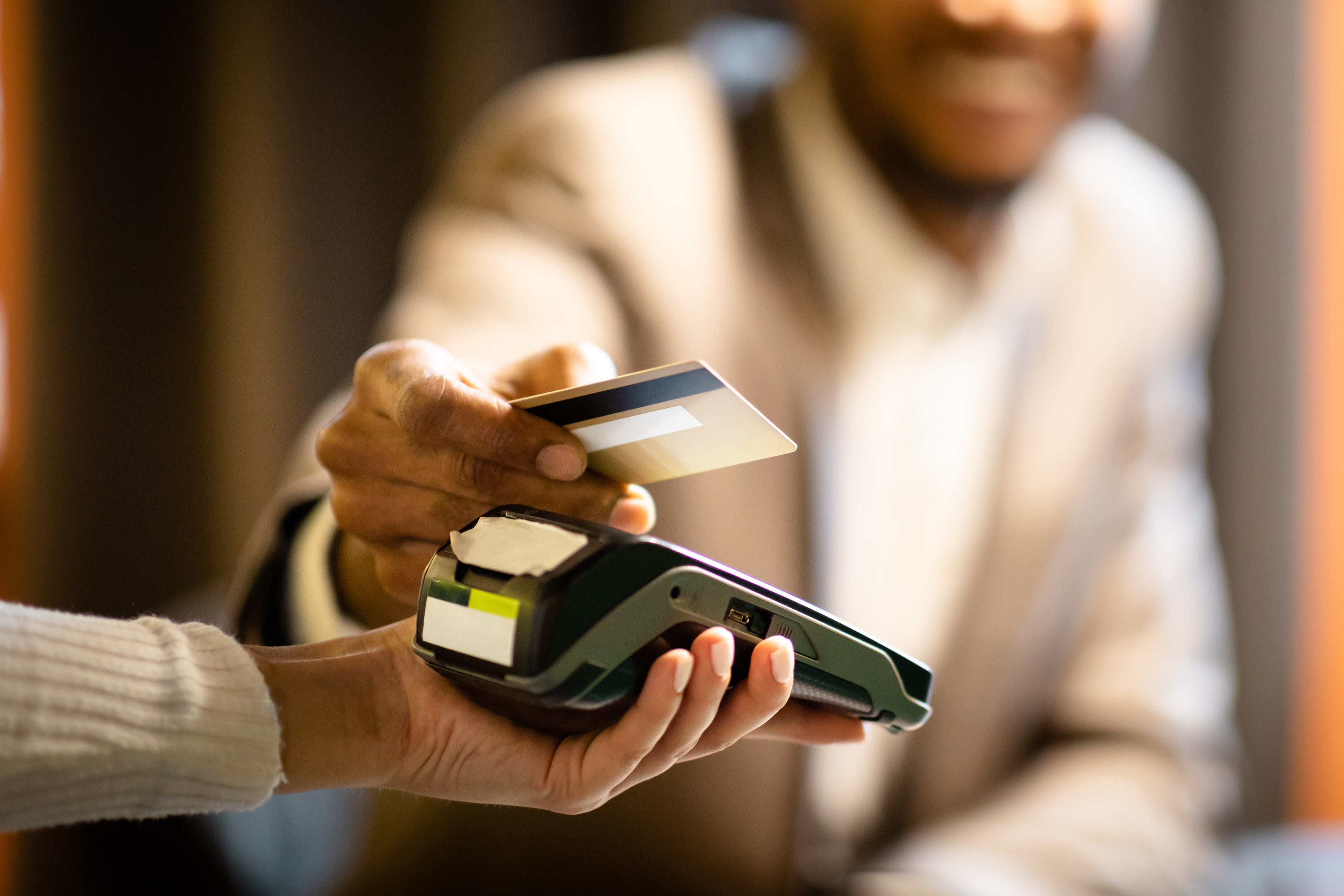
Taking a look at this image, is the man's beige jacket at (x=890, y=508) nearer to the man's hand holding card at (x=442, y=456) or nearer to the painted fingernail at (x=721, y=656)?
the man's hand holding card at (x=442, y=456)

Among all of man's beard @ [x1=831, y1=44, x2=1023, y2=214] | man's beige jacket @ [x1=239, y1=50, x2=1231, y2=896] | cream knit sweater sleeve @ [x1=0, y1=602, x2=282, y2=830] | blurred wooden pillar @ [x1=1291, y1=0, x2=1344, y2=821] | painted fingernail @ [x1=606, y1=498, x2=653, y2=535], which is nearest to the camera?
cream knit sweater sleeve @ [x1=0, y1=602, x2=282, y2=830]

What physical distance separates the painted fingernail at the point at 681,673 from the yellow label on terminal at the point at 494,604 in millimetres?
63

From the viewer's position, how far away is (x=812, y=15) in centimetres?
118

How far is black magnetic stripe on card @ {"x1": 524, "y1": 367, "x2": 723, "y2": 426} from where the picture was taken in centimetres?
37

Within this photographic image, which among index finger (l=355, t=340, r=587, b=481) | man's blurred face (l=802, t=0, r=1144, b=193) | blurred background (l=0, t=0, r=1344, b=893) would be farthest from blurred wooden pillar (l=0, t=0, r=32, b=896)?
index finger (l=355, t=340, r=587, b=481)

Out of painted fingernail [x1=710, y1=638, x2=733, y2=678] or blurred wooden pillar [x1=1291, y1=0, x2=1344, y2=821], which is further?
blurred wooden pillar [x1=1291, y1=0, x2=1344, y2=821]

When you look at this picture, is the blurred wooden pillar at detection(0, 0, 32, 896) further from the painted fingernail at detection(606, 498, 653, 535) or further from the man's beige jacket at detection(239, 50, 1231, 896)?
the painted fingernail at detection(606, 498, 653, 535)

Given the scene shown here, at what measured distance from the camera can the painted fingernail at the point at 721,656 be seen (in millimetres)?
380

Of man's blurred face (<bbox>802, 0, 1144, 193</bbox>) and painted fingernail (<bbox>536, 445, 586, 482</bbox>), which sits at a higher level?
man's blurred face (<bbox>802, 0, 1144, 193</bbox>)

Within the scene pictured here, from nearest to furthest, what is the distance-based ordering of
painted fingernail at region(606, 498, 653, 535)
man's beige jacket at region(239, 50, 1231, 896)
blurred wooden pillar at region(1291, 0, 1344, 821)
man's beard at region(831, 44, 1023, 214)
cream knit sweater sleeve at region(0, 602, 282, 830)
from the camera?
cream knit sweater sleeve at region(0, 602, 282, 830)
painted fingernail at region(606, 498, 653, 535)
man's beige jacket at region(239, 50, 1231, 896)
man's beard at region(831, 44, 1023, 214)
blurred wooden pillar at region(1291, 0, 1344, 821)

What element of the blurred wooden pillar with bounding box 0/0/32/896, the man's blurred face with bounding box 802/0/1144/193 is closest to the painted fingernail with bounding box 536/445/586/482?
the man's blurred face with bounding box 802/0/1144/193

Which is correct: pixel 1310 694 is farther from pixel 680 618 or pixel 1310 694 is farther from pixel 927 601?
pixel 680 618

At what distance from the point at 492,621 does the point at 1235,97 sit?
4.60ft

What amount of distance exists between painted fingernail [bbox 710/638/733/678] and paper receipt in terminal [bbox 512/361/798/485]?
2.7 inches
